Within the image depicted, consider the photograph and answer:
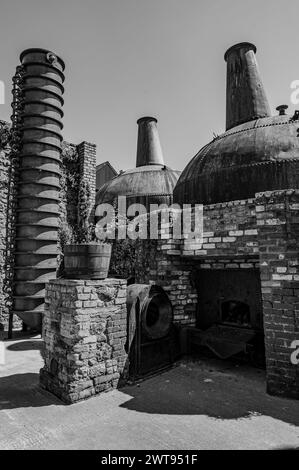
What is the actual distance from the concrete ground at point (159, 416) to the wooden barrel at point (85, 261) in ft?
5.08

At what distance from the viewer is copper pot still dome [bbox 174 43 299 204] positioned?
521cm

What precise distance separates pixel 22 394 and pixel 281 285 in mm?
3632

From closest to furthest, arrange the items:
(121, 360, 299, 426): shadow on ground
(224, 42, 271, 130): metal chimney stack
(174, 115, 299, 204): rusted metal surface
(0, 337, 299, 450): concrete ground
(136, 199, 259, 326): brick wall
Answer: (0, 337, 299, 450): concrete ground → (121, 360, 299, 426): shadow on ground → (136, 199, 259, 326): brick wall → (174, 115, 299, 204): rusted metal surface → (224, 42, 271, 130): metal chimney stack

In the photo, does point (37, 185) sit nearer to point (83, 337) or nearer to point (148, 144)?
point (83, 337)

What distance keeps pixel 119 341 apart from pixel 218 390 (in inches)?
58.7

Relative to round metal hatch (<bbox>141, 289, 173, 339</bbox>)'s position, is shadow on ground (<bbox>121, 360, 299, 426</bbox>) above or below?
below

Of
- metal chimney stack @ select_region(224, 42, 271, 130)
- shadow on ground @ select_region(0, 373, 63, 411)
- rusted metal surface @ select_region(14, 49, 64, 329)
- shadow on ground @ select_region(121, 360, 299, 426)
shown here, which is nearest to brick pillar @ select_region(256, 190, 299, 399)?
shadow on ground @ select_region(121, 360, 299, 426)

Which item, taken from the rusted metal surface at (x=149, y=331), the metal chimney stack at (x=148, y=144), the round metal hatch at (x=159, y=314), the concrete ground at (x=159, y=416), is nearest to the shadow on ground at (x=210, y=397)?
the concrete ground at (x=159, y=416)

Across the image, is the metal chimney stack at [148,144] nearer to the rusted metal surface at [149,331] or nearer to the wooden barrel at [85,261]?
the rusted metal surface at [149,331]

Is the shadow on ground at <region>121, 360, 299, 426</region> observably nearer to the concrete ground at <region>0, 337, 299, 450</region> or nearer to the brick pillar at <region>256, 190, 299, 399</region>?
the concrete ground at <region>0, 337, 299, 450</region>

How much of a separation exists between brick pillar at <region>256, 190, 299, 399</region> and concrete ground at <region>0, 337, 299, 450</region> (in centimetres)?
31

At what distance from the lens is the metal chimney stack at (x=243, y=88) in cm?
730

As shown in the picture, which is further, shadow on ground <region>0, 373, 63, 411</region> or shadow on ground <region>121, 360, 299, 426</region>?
shadow on ground <region>0, 373, 63, 411</region>
